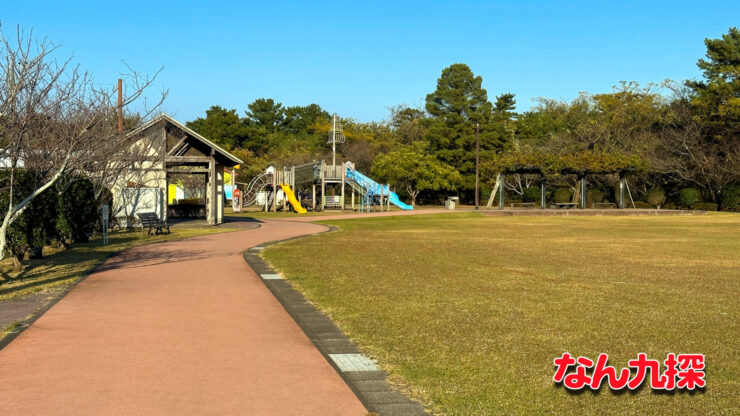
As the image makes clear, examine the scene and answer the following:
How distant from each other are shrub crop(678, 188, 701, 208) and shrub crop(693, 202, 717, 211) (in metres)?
0.52

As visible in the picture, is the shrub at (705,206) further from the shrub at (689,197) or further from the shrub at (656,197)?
the shrub at (656,197)

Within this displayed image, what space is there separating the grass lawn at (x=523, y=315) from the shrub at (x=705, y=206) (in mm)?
38462

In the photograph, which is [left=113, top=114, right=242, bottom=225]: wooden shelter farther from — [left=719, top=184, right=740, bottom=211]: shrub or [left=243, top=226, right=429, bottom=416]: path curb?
[left=719, top=184, right=740, bottom=211]: shrub

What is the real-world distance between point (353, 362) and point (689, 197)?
5435 cm

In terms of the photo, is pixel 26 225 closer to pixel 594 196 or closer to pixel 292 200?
pixel 292 200

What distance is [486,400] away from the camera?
507cm

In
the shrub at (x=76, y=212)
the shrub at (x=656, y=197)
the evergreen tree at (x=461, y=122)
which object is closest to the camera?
the shrub at (x=76, y=212)

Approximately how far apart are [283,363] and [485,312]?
3.38m

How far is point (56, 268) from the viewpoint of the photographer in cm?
1374

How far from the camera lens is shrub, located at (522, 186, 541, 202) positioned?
203ft

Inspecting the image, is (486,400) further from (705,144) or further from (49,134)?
(705,144)

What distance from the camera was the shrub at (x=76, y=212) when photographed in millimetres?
17828

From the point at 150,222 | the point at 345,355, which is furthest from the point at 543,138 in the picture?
the point at 345,355

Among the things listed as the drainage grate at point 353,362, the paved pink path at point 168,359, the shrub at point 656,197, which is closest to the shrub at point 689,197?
the shrub at point 656,197
